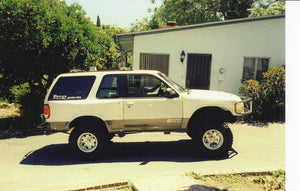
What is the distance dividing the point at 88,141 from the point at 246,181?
354cm

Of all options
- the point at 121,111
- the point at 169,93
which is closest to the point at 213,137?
the point at 169,93

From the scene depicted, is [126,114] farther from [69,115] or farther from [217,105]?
[217,105]

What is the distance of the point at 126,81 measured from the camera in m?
6.33

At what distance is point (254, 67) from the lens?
487 inches

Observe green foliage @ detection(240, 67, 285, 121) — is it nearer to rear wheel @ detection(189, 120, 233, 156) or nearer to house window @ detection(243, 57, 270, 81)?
house window @ detection(243, 57, 270, 81)

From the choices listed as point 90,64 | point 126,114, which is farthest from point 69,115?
point 90,64

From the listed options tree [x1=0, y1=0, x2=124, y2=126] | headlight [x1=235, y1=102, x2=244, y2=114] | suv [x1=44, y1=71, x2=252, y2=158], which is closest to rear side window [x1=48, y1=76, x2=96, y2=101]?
Answer: suv [x1=44, y1=71, x2=252, y2=158]

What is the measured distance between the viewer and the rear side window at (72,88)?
6.17m

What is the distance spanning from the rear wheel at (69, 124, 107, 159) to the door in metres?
7.09

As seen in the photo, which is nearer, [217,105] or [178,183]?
[178,183]

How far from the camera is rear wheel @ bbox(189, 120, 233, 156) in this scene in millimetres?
6160

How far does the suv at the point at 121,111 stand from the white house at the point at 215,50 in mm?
6177

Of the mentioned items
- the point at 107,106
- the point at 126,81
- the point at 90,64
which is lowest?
the point at 107,106
